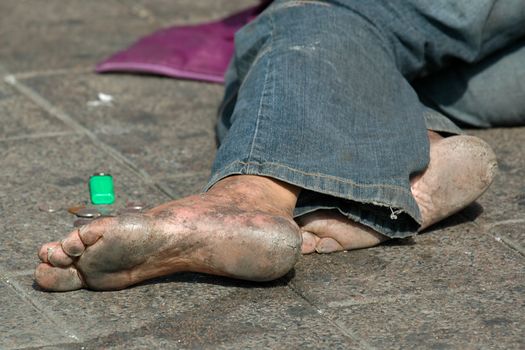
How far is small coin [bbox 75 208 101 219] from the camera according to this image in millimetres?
2598

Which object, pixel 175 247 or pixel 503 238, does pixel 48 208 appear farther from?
pixel 503 238

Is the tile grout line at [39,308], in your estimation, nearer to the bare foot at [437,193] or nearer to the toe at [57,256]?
the toe at [57,256]

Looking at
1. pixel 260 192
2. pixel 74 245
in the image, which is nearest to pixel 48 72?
pixel 260 192

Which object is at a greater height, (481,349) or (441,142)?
(441,142)

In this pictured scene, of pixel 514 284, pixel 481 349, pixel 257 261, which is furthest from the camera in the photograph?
pixel 514 284

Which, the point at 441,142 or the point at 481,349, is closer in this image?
the point at 481,349

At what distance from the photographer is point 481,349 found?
1.97m

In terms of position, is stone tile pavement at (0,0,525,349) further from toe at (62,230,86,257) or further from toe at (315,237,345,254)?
toe at (62,230,86,257)

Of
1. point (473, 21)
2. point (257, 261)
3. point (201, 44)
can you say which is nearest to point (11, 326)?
point (257, 261)

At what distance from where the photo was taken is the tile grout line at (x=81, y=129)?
9.37ft

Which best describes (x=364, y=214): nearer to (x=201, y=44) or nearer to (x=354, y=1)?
(x=354, y=1)

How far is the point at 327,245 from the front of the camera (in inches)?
94.5

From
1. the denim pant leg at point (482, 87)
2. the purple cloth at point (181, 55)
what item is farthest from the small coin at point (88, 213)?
the purple cloth at point (181, 55)

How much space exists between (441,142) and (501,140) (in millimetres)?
696
